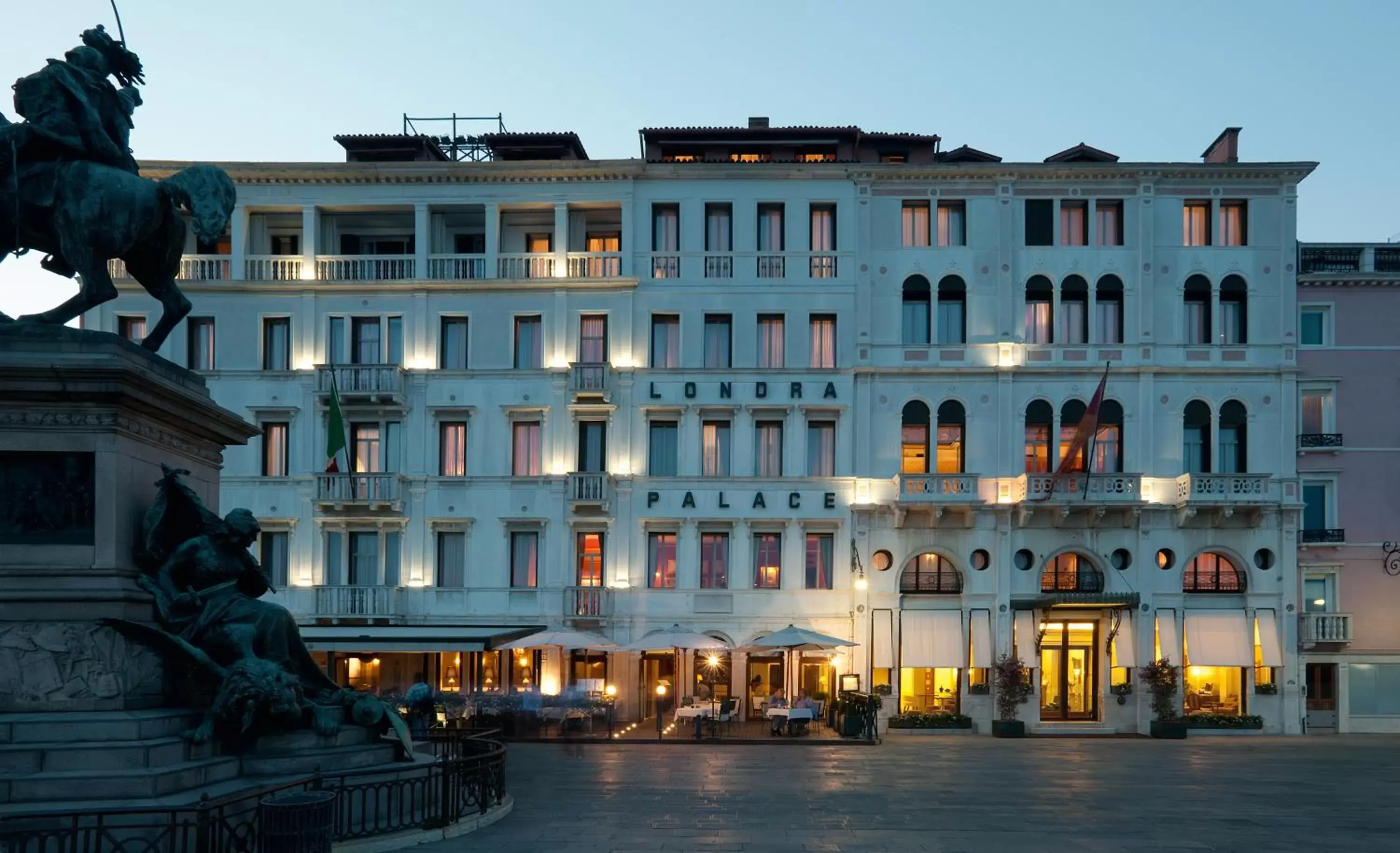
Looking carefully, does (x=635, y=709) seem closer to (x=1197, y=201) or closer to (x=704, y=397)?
(x=704, y=397)

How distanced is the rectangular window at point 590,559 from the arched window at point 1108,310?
16940mm

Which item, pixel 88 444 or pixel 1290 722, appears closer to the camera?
pixel 88 444

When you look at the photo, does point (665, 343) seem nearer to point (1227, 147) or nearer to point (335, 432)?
point (335, 432)

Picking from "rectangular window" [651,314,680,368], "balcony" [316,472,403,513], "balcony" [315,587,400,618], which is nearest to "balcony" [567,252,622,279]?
"rectangular window" [651,314,680,368]

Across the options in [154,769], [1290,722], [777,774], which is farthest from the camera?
[1290,722]

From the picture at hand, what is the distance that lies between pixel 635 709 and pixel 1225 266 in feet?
75.7

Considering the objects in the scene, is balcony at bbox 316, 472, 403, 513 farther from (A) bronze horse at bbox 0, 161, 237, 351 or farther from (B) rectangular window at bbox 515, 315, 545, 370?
(A) bronze horse at bbox 0, 161, 237, 351

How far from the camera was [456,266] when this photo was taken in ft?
133

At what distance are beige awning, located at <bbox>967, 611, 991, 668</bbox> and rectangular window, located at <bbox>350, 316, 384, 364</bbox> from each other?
807 inches

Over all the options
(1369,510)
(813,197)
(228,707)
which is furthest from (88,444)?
(1369,510)

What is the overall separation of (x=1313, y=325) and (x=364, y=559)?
31077 millimetres

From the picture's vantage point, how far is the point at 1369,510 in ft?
129

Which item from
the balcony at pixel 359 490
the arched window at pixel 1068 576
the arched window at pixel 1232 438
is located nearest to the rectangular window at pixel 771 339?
the arched window at pixel 1068 576

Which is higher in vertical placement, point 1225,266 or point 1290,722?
point 1225,266
